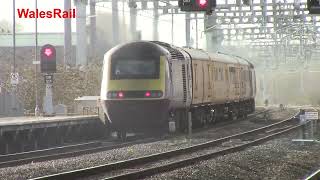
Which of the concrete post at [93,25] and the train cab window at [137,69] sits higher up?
the concrete post at [93,25]

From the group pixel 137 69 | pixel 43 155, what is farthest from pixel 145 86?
pixel 43 155

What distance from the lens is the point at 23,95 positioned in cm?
3772

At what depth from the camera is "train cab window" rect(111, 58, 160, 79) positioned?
22.1 meters

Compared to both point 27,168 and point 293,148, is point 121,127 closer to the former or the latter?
point 293,148

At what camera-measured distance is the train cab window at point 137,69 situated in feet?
72.5

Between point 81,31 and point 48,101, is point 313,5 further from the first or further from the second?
point 81,31

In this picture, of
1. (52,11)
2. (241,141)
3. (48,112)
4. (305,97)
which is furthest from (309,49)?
(241,141)

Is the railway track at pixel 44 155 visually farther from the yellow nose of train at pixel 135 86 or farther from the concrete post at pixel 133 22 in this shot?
the concrete post at pixel 133 22

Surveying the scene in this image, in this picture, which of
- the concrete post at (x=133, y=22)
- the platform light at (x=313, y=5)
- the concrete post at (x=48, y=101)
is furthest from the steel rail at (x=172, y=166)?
the concrete post at (x=133, y=22)

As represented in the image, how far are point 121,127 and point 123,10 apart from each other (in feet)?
40.1

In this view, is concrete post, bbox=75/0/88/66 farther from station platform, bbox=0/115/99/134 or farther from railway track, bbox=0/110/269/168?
railway track, bbox=0/110/269/168

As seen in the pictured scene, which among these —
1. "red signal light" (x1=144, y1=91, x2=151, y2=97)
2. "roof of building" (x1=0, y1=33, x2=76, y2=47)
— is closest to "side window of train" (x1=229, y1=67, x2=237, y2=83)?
"red signal light" (x1=144, y1=91, x2=151, y2=97)

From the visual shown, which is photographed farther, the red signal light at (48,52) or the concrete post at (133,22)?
the concrete post at (133,22)

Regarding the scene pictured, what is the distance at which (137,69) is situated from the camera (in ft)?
72.6
